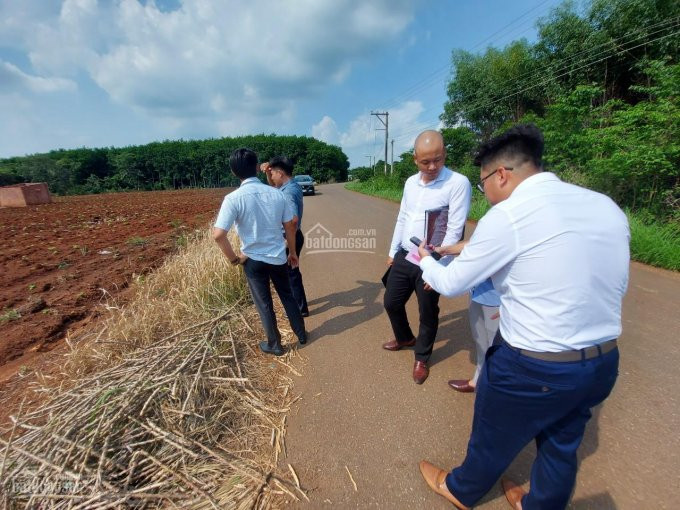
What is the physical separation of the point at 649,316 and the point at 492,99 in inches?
759

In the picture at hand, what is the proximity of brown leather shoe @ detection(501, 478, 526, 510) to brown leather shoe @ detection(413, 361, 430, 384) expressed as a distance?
2.90 feet

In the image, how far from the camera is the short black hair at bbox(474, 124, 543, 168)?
1192mm

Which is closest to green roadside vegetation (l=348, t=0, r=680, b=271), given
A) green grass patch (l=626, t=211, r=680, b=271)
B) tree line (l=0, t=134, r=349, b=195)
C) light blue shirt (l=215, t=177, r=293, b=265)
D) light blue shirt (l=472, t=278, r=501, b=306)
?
green grass patch (l=626, t=211, r=680, b=271)

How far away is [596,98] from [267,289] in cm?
1639

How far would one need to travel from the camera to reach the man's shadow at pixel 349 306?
3376mm

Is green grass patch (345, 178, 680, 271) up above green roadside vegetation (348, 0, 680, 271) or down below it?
below

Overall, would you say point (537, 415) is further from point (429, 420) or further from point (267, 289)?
point (267, 289)

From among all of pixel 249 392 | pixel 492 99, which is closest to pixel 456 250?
pixel 249 392

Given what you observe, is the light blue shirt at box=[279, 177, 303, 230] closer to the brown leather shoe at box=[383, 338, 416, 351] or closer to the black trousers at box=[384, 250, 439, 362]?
the black trousers at box=[384, 250, 439, 362]

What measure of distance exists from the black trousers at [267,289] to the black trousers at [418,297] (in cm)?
100

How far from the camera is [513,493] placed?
1510 millimetres

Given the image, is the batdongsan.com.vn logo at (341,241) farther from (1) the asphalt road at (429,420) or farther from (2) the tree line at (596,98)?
(2) the tree line at (596,98)

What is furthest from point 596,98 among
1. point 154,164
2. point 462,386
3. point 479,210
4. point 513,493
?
point 154,164

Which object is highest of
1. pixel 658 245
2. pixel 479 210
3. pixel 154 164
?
pixel 154 164
